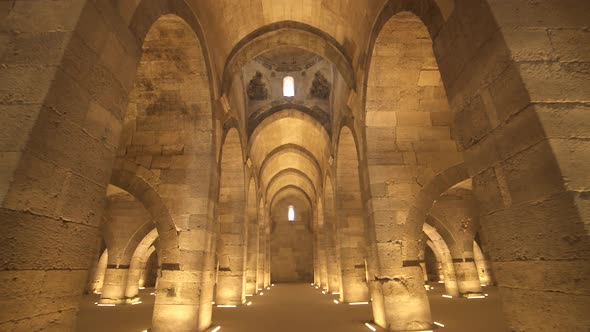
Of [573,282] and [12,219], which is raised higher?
[12,219]

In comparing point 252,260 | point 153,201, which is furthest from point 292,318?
point 252,260

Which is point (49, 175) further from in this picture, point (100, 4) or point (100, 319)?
point (100, 319)

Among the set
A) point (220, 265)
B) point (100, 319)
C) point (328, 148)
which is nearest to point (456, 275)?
point (328, 148)

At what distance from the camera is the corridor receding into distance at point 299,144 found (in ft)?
7.02

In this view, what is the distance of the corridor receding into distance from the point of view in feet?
7.02

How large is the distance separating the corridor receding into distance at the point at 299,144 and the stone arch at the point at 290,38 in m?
0.05

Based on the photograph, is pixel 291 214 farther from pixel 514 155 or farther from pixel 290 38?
pixel 514 155

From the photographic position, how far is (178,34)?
5480mm

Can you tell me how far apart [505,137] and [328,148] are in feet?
32.3

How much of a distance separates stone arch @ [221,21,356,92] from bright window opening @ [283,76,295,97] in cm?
592

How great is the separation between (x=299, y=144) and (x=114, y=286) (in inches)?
376

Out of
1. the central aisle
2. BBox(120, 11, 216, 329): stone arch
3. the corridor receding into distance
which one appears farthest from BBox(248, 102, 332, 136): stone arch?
the central aisle

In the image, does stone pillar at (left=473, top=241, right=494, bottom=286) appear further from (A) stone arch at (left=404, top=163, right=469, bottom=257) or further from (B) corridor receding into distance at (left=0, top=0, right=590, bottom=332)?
(A) stone arch at (left=404, top=163, right=469, bottom=257)

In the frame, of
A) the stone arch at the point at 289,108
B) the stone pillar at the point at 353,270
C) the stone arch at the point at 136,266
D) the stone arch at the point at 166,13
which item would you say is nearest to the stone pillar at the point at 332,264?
the stone pillar at the point at 353,270
